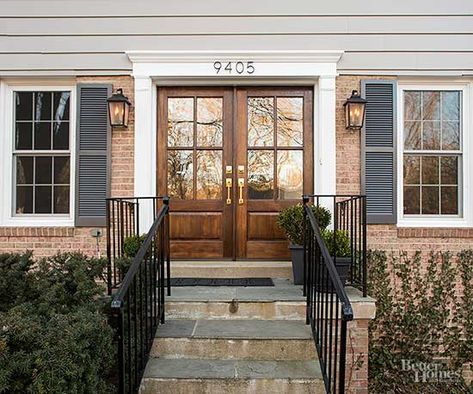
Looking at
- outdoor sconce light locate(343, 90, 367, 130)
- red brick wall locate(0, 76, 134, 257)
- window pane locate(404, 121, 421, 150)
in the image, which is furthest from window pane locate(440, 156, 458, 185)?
red brick wall locate(0, 76, 134, 257)

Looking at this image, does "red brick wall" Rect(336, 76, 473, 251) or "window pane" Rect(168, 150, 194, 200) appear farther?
"window pane" Rect(168, 150, 194, 200)

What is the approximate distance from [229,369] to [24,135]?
12.0ft

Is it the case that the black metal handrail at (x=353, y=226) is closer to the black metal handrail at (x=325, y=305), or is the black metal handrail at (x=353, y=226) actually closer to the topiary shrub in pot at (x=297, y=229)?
the topiary shrub in pot at (x=297, y=229)

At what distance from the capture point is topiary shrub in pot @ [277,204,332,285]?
13.8ft

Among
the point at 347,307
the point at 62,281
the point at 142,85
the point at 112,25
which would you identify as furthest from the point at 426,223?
the point at 112,25

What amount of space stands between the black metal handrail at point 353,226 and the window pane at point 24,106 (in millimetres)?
3378

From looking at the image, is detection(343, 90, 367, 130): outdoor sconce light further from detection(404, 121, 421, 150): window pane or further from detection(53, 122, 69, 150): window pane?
detection(53, 122, 69, 150): window pane

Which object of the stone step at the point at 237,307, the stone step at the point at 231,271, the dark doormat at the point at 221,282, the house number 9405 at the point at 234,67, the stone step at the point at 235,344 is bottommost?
the stone step at the point at 235,344

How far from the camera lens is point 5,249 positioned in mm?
4883

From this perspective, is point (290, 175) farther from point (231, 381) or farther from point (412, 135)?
point (231, 381)

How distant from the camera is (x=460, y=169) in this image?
500cm

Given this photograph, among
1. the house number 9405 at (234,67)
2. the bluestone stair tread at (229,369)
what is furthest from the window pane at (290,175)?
the bluestone stair tread at (229,369)

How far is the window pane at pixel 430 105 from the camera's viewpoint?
5.04 m

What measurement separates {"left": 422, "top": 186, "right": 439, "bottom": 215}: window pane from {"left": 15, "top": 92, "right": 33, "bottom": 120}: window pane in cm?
464
